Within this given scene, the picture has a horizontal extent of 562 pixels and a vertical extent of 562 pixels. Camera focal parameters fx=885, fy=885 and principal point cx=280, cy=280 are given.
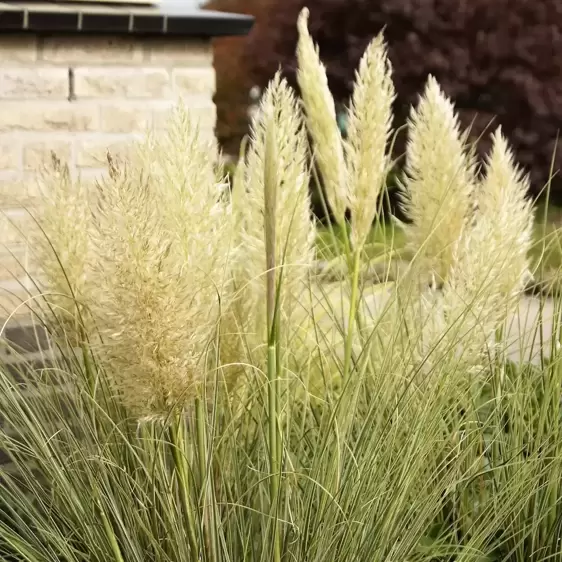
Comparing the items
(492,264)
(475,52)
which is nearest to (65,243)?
(492,264)

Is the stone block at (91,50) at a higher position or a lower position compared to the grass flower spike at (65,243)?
higher

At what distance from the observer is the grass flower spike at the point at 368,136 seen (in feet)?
5.12

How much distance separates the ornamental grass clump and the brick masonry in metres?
0.92

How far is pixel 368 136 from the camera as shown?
1.56 meters

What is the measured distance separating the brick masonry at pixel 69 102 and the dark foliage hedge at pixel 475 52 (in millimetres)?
6098

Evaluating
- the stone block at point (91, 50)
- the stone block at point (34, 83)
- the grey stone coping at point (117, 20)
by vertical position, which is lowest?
the stone block at point (34, 83)

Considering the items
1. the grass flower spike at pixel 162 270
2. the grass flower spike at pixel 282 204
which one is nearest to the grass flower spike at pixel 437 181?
the grass flower spike at pixel 282 204

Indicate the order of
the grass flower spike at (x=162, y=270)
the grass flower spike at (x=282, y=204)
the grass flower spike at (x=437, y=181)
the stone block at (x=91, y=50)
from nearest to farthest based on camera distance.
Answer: the grass flower spike at (x=162, y=270) → the grass flower spike at (x=282, y=204) → the grass flower spike at (x=437, y=181) → the stone block at (x=91, y=50)

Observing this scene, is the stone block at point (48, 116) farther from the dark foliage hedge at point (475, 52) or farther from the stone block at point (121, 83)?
the dark foliage hedge at point (475, 52)

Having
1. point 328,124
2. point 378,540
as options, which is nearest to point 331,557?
point 378,540

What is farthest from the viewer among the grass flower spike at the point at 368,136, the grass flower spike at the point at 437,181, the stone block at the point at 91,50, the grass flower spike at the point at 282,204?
the stone block at the point at 91,50

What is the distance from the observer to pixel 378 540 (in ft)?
4.94

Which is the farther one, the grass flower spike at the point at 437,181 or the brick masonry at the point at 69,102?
the brick masonry at the point at 69,102

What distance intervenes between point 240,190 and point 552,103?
729cm
